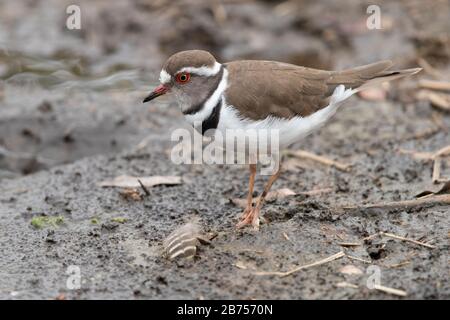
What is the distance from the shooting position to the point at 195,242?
5258mm

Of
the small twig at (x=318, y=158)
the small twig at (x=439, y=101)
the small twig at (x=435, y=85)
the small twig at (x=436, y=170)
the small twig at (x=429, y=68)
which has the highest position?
the small twig at (x=429, y=68)

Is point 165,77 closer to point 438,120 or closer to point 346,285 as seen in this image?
point 346,285

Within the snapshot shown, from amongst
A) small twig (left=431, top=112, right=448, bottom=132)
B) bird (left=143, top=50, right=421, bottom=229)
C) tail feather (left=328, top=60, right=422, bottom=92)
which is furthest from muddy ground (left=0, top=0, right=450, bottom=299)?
tail feather (left=328, top=60, right=422, bottom=92)

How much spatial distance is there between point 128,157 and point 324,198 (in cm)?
229

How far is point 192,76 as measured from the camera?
5.78 metres

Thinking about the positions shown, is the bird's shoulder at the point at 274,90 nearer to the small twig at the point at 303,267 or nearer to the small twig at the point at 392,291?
the small twig at the point at 303,267

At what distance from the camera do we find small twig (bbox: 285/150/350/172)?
281 inches

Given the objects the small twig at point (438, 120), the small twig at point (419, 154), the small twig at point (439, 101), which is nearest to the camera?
the small twig at point (419, 154)

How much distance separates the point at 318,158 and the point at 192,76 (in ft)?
6.97

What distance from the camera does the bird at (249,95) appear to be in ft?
18.1

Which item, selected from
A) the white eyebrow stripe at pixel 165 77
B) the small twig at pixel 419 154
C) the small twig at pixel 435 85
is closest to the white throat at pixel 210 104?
the white eyebrow stripe at pixel 165 77

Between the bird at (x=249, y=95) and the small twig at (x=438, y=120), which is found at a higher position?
the bird at (x=249, y=95)

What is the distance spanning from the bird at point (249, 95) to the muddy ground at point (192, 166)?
2.30 ft

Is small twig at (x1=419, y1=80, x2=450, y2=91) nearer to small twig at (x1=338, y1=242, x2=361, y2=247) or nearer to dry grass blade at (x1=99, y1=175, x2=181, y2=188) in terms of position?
dry grass blade at (x1=99, y1=175, x2=181, y2=188)
